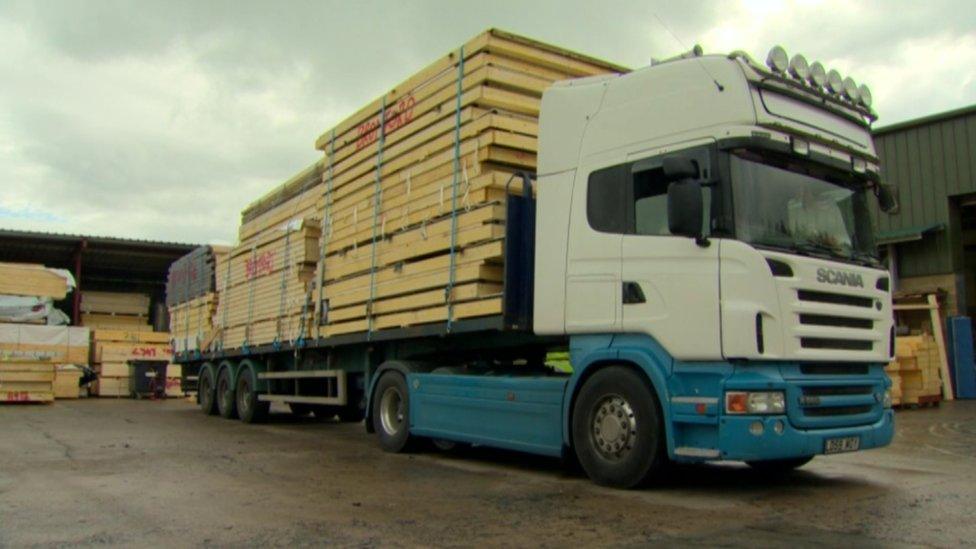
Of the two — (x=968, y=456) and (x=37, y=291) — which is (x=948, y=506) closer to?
(x=968, y=456)

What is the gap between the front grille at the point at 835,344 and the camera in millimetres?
6332

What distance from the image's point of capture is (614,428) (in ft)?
22.5

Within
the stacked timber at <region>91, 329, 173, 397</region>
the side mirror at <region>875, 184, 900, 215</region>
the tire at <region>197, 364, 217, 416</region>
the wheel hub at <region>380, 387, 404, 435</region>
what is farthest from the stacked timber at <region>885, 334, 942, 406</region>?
the stacked timber at <region>91, 329, 173, 397</region>

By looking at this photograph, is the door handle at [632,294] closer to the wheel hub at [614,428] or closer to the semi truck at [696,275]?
the semi truck at [696,275]

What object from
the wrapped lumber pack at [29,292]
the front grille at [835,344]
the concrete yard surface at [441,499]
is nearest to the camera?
the concrete yard surface at [441,499]

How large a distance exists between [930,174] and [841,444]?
1699cm

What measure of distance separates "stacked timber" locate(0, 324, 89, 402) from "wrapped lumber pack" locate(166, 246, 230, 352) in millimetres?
Result: 3980

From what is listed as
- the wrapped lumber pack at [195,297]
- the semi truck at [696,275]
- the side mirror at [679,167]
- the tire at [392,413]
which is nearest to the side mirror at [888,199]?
the semi truck at [696,275]

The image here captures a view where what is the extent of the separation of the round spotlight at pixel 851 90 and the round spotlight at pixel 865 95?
0.18ft

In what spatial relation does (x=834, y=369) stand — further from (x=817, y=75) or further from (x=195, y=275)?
(x=195, y=275)

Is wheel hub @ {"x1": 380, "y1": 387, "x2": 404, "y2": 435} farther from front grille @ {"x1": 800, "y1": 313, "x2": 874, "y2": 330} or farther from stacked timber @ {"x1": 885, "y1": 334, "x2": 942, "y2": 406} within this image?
stacked timber @ {"x1": 885, "y1": 334, "x2": 942, "y2": 406}

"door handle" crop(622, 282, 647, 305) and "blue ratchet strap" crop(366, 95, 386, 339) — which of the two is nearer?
"door handle" crop(622, 282, 647, 305)

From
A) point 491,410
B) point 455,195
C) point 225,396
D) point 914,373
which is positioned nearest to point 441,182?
point 455,195

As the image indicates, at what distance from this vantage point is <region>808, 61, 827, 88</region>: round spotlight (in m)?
7.07
